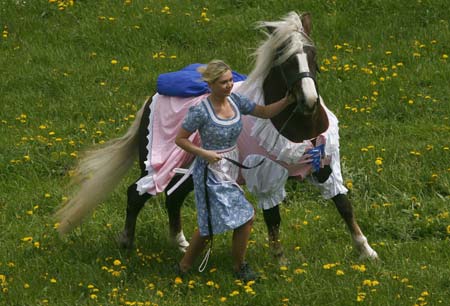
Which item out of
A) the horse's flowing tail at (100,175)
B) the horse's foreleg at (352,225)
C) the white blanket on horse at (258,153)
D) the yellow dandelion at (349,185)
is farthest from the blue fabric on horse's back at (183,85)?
the yellow dandelion at (349,185)

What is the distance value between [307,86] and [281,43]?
425 mm

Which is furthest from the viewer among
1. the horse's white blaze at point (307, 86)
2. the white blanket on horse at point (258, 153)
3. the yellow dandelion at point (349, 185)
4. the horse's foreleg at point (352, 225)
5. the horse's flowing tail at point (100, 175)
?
the yellow dandelion at point (349, 185)

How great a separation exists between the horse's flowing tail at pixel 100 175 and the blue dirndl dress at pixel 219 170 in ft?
3.95

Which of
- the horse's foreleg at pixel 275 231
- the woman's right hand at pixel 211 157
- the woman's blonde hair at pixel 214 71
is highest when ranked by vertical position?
the woman's blonde hair at pixel 214 71

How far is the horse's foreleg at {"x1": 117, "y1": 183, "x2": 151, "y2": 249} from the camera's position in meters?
8.31

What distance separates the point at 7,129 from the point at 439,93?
4412 mm

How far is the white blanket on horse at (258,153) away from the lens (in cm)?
750

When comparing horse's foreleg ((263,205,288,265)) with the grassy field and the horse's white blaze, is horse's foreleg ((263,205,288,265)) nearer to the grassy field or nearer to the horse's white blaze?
the grassy field

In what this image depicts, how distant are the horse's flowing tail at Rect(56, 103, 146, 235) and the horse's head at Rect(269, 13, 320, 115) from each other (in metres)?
1.55

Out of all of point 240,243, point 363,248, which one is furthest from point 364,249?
point 240,243

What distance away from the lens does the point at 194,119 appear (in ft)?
23.8

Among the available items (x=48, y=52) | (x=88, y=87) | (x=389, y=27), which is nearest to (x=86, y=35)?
(x=48, y=52)

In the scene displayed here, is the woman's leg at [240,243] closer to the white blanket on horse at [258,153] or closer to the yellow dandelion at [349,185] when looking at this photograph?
the white blanket on horse at [258,153]

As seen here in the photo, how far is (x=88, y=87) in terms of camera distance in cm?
1233
